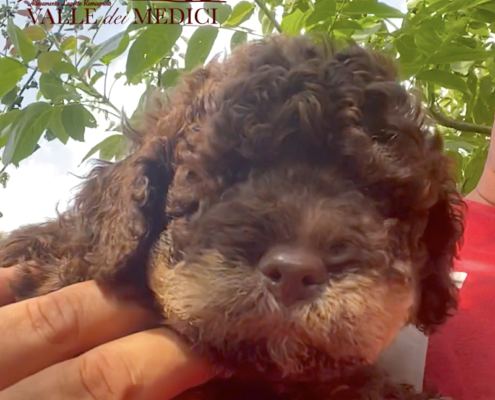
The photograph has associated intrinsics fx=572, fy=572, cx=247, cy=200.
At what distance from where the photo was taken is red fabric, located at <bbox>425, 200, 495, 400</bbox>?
1.95 m

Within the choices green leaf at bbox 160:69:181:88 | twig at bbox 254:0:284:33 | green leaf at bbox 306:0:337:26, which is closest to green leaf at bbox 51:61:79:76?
green leaf at bbox 160:69:181:88

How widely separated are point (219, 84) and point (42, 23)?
1.37 metres

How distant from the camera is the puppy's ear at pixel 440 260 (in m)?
1.87

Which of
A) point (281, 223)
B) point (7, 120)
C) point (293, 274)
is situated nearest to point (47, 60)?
point (7, 120)

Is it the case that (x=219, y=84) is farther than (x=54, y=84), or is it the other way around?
(x=54, y=84)

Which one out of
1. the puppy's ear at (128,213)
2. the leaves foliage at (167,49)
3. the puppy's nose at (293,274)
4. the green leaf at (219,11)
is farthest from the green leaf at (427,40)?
the puppy's nose at (293,274)

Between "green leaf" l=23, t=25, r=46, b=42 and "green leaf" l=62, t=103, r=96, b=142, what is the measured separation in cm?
35

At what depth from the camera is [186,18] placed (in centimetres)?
223

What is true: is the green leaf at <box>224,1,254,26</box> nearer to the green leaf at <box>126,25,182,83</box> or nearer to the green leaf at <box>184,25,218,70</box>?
the green leaf at <box>184,25,218,70</box>

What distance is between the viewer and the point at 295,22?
8.00 ft

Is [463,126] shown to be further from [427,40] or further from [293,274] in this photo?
[293,274]

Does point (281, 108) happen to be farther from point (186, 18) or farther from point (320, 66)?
point (186, 18)

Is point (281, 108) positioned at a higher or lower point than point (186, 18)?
lower

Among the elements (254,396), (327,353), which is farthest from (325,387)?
(327,353)
